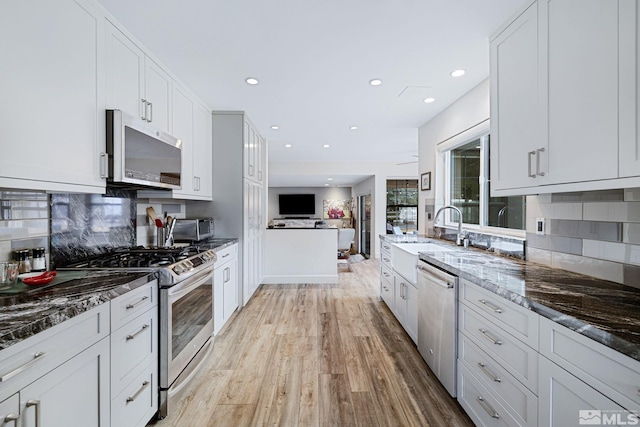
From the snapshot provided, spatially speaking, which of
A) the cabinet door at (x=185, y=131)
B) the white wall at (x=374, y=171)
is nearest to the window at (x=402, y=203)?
the white wall at (x=374, y=171)

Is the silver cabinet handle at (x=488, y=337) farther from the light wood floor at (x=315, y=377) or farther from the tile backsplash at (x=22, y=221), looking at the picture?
the tile backsplash at (x=22, y=221)

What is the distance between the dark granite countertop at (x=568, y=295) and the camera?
885mm

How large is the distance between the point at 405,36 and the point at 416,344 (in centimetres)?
246

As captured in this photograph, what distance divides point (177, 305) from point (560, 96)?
2.42 m

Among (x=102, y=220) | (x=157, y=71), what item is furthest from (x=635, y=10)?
(x=102, y=220)

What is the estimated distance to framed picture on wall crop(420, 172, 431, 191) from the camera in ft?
12.4

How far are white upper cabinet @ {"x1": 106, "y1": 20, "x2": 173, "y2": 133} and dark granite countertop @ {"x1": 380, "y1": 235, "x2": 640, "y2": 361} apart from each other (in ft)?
7.80

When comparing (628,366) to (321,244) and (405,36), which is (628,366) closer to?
(405,36)

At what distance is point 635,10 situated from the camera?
1.07 m

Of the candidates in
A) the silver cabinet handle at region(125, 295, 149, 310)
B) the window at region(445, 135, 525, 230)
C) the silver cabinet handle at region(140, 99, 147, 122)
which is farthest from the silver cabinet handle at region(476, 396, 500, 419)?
the silver cabinet handle at region(140, 99, 147, 122)

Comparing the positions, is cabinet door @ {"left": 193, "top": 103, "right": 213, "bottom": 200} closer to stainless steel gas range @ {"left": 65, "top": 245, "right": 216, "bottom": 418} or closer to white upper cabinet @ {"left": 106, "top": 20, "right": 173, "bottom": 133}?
white upper cabinet @ {"left": 106, "top": 20, "right": 173, "bottom": 133}

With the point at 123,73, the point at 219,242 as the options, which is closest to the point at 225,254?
the point at 219,242

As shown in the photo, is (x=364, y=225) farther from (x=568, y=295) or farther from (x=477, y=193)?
(x=568, y=295)

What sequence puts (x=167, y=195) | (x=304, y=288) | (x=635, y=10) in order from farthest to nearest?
(x=304, y=288), (x=167, y=195), (x=635, y=10)
